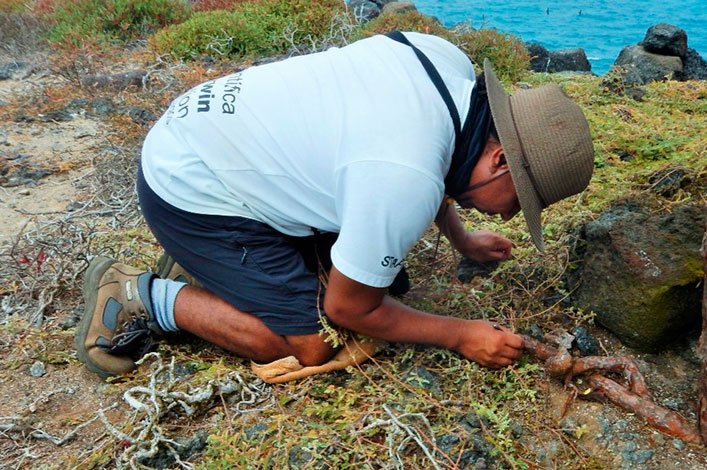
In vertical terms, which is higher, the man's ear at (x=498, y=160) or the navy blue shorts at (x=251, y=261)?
the man's ear at (x=498, y=160)

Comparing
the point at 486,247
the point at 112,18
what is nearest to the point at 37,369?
the point at 486,247

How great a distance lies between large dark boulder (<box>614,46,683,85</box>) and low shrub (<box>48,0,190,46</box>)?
5.29 meters

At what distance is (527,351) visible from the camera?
244cm

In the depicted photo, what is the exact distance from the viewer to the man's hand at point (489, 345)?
231cm

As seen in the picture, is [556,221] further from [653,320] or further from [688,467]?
[688,467]

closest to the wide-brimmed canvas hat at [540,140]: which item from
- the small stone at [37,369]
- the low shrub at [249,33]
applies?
the small stone at [37,369]

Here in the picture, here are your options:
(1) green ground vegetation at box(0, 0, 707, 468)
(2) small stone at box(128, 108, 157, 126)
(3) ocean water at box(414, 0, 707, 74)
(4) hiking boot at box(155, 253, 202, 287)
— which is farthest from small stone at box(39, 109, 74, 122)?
(3) ocean water at box(414, 0, 707, 74)

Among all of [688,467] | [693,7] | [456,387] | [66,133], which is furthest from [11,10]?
[693,7]

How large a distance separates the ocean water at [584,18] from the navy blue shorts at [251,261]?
13.1 m

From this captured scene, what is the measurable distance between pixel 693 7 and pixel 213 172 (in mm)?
19115

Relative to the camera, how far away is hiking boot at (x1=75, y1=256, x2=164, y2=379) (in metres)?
2.51

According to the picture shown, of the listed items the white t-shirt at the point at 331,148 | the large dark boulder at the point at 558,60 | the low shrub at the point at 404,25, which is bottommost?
the large dark boulder at the point at 558,60

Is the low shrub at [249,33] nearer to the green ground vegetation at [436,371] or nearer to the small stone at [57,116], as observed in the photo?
the small stone at [57,116]

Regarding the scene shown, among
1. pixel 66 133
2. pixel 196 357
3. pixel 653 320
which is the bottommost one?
pixel 66 133
